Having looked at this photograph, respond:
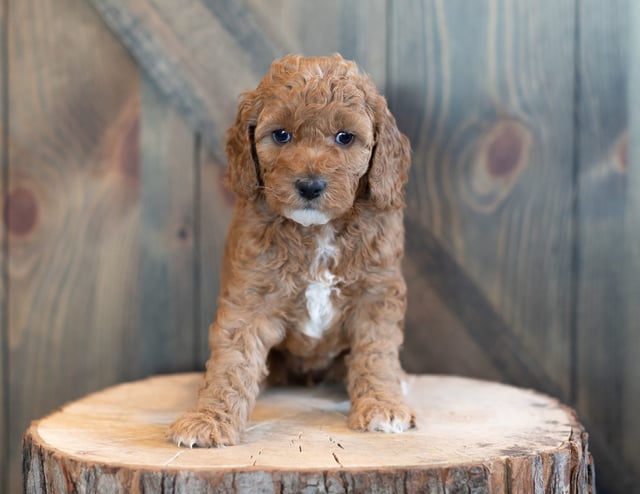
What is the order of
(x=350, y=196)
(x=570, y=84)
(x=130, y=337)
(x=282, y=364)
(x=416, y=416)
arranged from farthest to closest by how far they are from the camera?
(x=130, y=337) → (x=570, y=84) → (x=282, y=364) → (x=416, y=416) → (x=350, y=196)

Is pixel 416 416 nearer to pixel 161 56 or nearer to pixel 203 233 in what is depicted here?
pixel 203 233

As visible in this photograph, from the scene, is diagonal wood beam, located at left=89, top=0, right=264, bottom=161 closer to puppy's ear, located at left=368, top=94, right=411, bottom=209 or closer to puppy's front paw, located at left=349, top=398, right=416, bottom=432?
puppy's ear, located at left=368, top=94, right=411, bottom=209

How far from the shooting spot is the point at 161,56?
117 inches

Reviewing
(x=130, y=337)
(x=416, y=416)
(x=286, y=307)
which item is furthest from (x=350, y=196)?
(x=130, y=337)

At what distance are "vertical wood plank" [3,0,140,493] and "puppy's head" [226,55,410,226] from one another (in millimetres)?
1089

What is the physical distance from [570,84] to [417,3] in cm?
70

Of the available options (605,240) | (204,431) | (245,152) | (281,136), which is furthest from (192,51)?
(605,240)

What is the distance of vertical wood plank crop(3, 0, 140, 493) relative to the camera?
2979mm

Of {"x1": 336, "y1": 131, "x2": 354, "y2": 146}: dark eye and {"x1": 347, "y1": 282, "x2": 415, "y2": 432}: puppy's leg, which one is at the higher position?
{"x1": 336, "y1": 131, "x2": 354, "y2": 146}: dark eye

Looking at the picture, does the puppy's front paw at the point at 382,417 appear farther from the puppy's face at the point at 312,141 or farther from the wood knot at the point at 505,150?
the wood knot at the point at 505,150

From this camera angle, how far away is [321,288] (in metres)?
2.14

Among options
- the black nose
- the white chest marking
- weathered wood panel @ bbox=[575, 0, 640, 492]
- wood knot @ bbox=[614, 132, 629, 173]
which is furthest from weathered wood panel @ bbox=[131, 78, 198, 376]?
wood knot @ bbox=[614, 132, 629, 173]

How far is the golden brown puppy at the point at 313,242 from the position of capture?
1934mm

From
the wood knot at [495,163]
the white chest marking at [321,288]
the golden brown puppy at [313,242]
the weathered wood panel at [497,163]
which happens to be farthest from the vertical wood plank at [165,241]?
the wood knot at [495,163]
